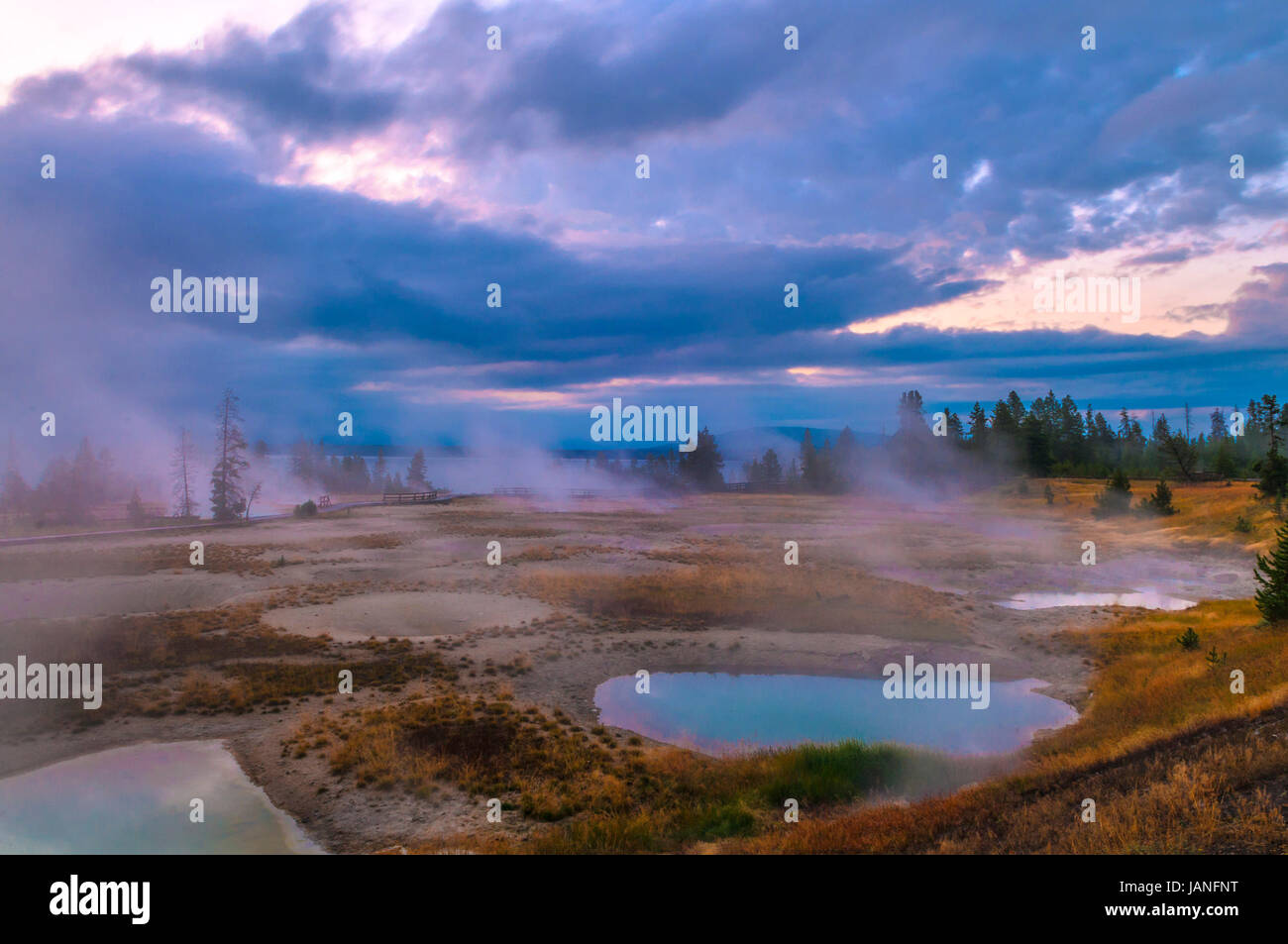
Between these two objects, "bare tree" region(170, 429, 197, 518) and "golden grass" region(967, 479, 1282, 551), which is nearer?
"golden grass" region(967, 479, 1282, 551)

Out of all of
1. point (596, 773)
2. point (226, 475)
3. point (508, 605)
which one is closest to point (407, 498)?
point (226, 475)

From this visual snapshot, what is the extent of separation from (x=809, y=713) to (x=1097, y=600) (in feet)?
69.0

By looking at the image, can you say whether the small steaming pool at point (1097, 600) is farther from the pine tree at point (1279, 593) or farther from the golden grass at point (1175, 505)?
the golden grass at point (1175, 505)

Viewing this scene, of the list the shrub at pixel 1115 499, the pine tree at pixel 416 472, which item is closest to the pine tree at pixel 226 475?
the pine tree at pixel 416 472

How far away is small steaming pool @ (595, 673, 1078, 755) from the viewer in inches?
649

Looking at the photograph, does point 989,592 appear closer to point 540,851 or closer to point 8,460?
point 540,851

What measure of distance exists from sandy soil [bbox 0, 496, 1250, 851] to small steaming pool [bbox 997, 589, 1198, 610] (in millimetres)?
1316

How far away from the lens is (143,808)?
12719 millimetres

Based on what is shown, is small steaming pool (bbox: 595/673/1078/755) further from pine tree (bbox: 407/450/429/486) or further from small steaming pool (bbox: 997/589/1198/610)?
pine tree (bbox: 407/450/429/486)

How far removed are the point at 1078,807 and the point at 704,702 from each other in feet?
36.3

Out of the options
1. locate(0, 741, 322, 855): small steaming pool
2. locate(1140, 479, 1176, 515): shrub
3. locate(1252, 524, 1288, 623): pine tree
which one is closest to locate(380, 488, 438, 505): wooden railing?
locate(0, 741, 322, 855): small steaming pool

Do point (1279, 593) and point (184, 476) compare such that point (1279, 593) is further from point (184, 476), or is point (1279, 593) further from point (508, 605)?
point (184, 476)

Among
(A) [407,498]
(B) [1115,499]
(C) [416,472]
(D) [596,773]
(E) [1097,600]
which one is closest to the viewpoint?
(D) [596,773]

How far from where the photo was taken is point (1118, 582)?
35250mm
